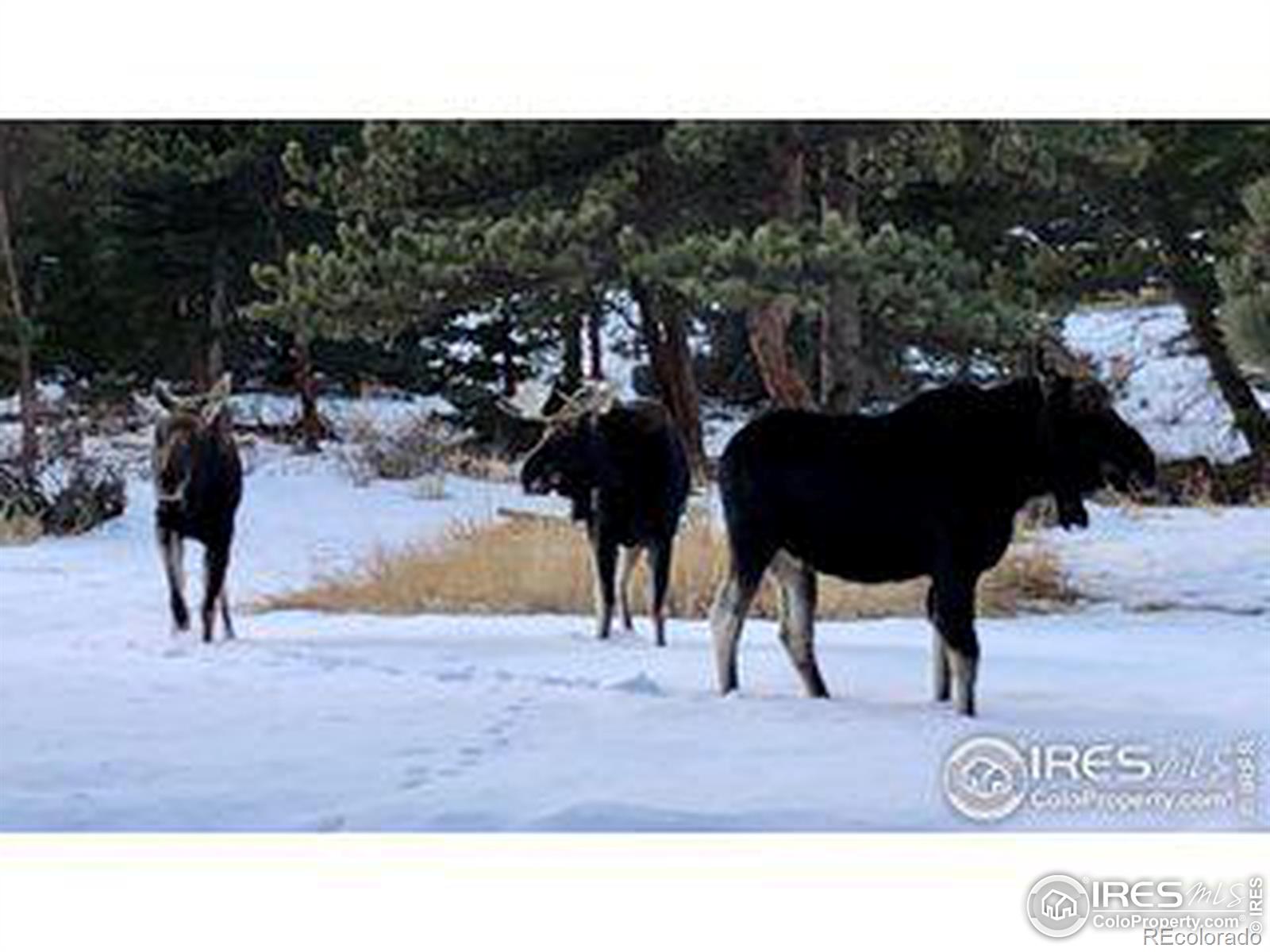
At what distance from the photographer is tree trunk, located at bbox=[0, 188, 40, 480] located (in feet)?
20.6

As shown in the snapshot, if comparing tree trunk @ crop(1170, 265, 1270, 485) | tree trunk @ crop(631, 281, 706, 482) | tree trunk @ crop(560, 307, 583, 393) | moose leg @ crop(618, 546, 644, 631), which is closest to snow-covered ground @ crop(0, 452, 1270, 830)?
moose leg @ crop(618, 546, 644, 631)

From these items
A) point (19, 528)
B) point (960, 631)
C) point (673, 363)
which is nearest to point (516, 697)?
point (673, 363)

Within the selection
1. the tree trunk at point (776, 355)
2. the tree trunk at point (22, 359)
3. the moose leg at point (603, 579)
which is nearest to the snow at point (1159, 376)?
the tree trunk at point (776, 355)

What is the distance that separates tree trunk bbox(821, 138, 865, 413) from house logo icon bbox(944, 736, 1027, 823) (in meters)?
1.07

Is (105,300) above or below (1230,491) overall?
above

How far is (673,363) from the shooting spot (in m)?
6.02

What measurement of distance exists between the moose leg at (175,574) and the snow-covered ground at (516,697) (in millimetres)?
49

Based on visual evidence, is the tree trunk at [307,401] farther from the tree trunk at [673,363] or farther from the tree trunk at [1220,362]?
the tree trunk at [1220,362]

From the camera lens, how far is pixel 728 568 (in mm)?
5590

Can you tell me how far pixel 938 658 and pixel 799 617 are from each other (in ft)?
1.21
